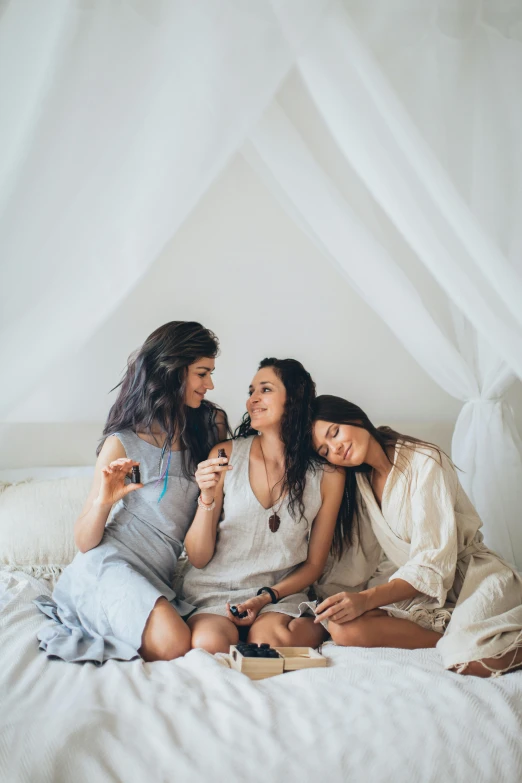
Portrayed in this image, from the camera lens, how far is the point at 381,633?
1.91 meters

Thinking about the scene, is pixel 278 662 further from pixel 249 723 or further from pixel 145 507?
pixel 145 507

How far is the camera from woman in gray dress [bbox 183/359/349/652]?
2.05 meters

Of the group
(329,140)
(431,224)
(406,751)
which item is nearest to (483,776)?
(406,751)

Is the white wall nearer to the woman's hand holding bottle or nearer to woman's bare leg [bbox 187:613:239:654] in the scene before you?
the woman's hand holding bottle

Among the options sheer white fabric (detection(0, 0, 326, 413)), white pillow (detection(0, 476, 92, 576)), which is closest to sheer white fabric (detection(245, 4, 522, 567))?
sheer white fabric (detection(0, 0, 326, 413))

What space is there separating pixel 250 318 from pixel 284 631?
5.79 feet

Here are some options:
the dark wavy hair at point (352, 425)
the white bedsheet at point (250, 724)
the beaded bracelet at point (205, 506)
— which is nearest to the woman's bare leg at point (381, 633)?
the white bedsheet at point (250, 724)

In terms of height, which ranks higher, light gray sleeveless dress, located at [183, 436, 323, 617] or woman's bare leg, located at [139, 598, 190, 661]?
light gray sleeveless dress, located at [183, 436, 323, 617]

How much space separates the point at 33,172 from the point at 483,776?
1.54m

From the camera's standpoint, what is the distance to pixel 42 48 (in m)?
1.41

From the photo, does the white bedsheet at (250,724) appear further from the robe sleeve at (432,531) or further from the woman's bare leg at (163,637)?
the robe sleeve at (432,531)

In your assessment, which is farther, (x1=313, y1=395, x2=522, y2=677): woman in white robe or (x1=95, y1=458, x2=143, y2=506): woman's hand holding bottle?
(x1=95, y1=458, x2=143, y2=506): woman's hand holding bottle

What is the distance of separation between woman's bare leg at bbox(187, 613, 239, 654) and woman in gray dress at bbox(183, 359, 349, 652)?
0.09 ft

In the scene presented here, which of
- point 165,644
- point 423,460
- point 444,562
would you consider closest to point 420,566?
point 444,562
